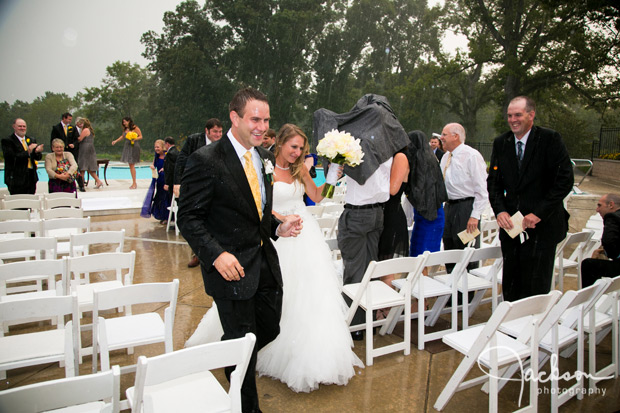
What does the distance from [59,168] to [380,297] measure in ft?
20.6

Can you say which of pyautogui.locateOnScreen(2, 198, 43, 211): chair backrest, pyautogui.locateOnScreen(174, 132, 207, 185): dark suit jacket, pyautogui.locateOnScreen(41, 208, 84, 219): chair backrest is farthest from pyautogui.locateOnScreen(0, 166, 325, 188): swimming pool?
pyautogui.locateOnScreen(174, 132, 207, 185): dark suit jacket

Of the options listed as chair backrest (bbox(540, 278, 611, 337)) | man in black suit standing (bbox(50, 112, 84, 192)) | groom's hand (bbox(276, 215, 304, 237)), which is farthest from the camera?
man in black suit standing (bbox(50, 112, 84, 192))

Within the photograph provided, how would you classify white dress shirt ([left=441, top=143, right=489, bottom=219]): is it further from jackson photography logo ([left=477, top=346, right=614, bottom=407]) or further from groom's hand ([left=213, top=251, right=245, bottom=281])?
groom's hand ([left=213, top=251, right=245, bottom=281])

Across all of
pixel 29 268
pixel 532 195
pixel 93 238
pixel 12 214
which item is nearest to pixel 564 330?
pixel 532 195

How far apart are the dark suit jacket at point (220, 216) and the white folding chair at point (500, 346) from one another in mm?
1305

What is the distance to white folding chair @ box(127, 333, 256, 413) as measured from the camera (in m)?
1.62

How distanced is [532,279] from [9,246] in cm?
447

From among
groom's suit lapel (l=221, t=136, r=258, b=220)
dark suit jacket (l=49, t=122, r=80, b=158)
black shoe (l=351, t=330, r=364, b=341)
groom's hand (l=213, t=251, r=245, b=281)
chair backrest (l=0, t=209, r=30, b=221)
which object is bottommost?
black shoe (l=351, t=330, r=364, b=341)

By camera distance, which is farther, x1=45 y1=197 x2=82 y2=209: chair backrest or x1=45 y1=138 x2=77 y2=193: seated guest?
x1=45 y1=138 x2=77 y2=193: seated guest

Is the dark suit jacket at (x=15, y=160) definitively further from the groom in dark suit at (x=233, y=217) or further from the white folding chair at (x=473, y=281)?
the white folding chair at (x=473, y=281)

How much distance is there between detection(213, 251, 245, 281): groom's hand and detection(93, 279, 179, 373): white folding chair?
1.60 feet

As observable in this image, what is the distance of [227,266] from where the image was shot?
81.9 inches

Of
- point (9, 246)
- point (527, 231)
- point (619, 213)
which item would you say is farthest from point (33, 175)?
point (619, 213)

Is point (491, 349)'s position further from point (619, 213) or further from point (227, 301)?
point (619, 213)
